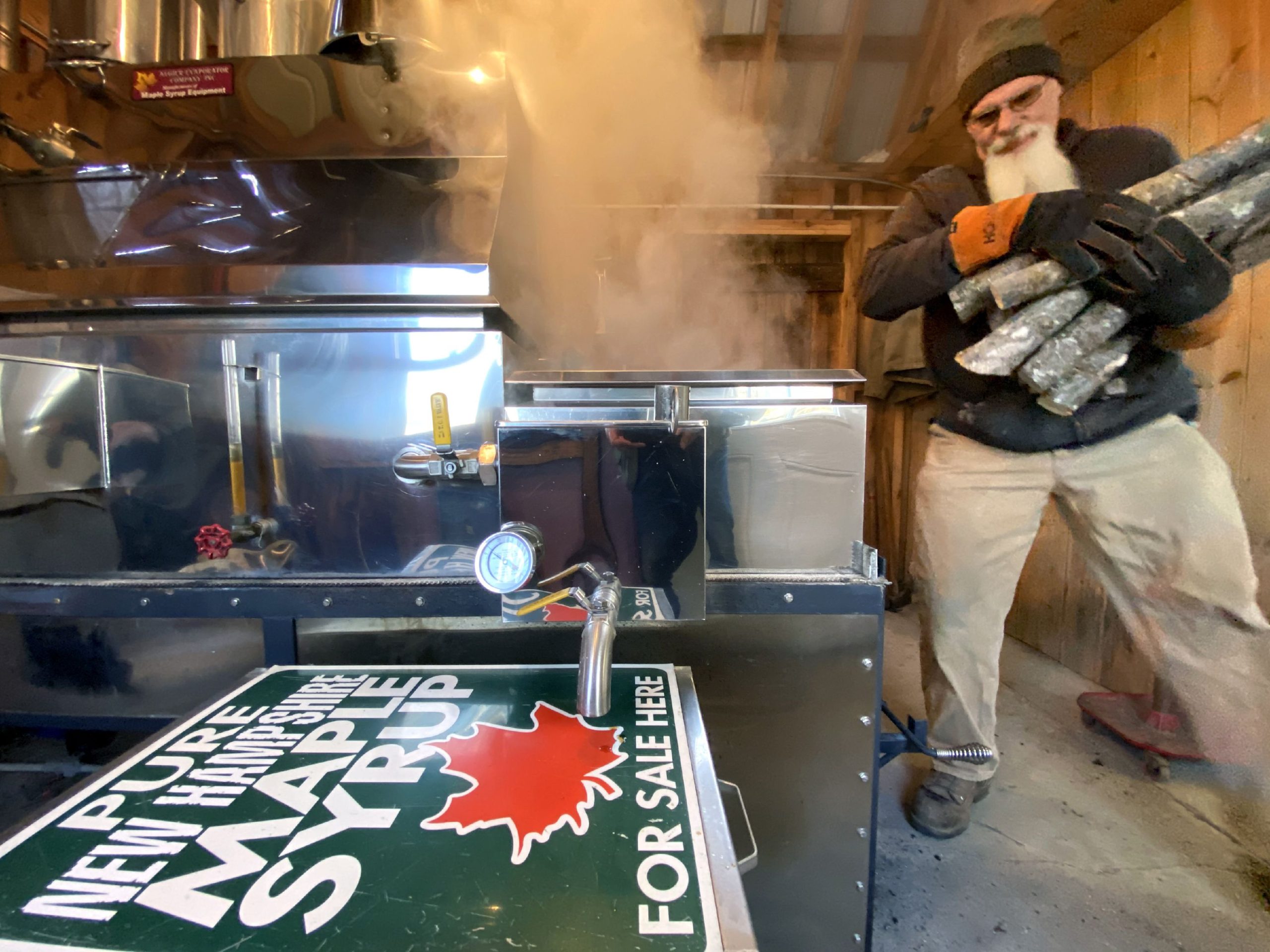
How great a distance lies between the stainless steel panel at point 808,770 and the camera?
873mm

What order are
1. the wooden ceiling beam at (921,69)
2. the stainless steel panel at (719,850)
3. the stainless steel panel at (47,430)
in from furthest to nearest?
the wooden ceiling beam at (921,69) < the stainless steel panel at (47,430) < the stainless steel panel at (719,850)

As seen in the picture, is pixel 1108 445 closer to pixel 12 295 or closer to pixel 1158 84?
pixel 1158 84

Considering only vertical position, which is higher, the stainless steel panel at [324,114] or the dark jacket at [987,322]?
the stainless steel panel at [324,114]

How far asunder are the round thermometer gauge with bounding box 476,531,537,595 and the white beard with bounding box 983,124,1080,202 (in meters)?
A: 1.27

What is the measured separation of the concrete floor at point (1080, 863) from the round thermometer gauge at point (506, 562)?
100cm

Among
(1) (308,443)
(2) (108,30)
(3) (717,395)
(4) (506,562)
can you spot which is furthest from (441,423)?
(2) (108,30)

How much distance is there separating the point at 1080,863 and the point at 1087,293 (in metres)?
1.21

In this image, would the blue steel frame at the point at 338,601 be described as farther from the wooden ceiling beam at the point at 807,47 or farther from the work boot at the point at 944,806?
Result: the wooden ceiling beam at the point at 807,47

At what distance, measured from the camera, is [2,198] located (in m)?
1.08

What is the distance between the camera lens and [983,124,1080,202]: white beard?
3.96 ft

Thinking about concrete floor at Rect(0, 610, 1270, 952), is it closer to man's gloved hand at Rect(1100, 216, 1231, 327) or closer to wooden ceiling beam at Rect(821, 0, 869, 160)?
man's gloved hand at Rect(1100, 216, 1231, 327)

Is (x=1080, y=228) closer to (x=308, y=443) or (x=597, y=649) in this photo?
(x=597, y=649)

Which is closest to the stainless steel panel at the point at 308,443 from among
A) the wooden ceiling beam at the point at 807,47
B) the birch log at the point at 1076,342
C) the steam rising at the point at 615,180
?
the steam rising at the point at 615,180

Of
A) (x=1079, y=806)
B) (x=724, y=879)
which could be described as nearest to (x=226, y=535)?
(x=724, y=879)
